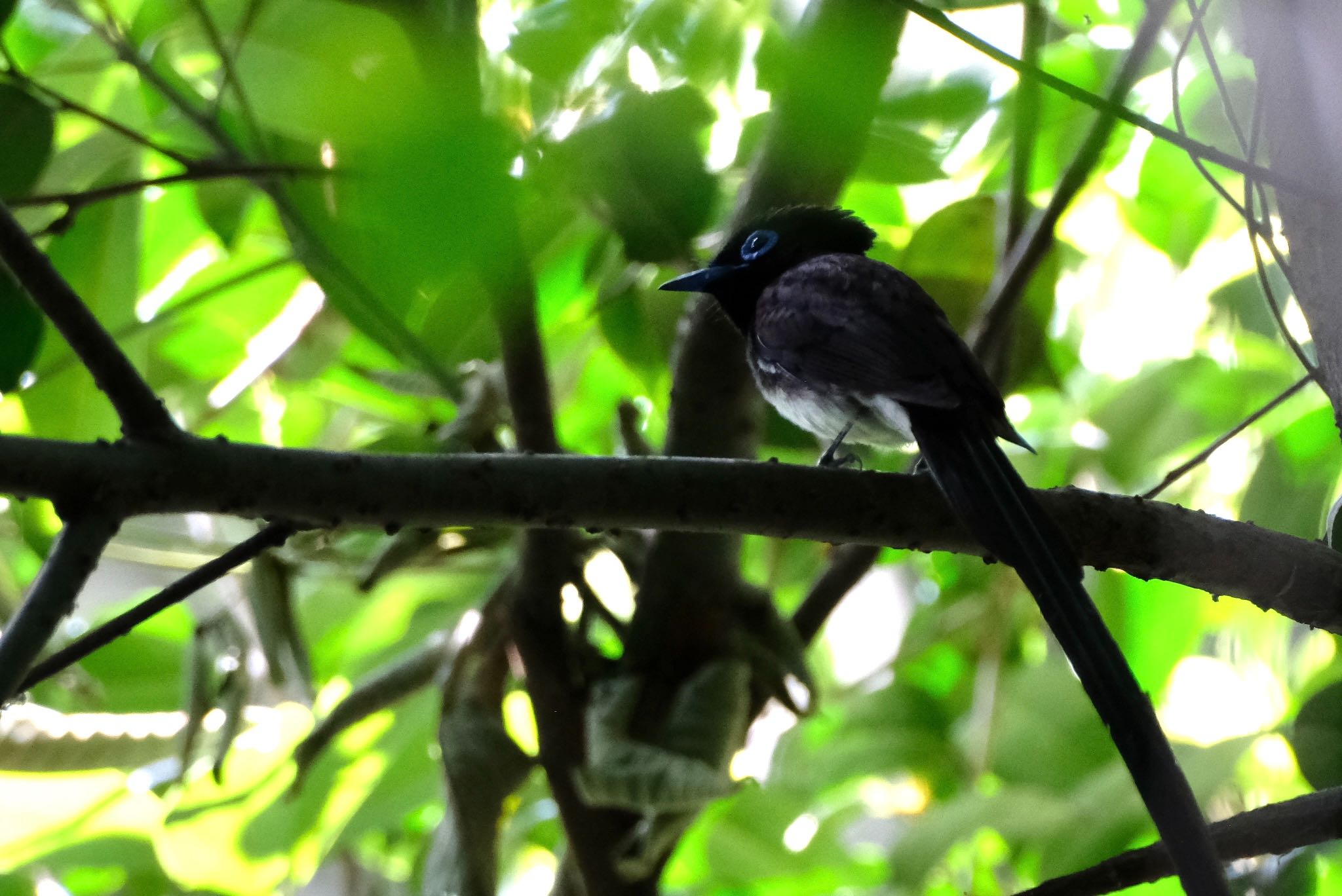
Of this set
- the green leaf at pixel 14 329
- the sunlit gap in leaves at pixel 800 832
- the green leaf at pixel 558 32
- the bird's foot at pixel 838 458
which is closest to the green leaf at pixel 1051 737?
the sunlit gap in leaves at pixel 800 832

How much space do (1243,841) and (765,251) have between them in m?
0.80

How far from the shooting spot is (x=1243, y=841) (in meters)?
0.62

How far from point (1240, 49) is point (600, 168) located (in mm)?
566

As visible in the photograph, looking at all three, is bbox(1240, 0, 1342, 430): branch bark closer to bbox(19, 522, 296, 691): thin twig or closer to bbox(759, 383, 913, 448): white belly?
bbox(759, 383, 913, 448): white belly

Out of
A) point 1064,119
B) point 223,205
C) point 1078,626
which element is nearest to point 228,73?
point 223,205

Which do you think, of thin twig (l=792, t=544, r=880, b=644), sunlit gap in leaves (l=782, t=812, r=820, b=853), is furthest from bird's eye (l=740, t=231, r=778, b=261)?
sunlit gap in leaves (l=782, t=812, r=820, b=853)

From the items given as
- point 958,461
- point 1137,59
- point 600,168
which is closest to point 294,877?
point 600,168

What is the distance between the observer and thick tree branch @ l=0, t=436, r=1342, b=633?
61 cm

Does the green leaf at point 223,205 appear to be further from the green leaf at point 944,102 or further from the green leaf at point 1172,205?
the green leaf at point 1172,205

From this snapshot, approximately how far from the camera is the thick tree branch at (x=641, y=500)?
609 mm

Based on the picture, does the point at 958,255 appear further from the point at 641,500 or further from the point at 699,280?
the point at 641,500

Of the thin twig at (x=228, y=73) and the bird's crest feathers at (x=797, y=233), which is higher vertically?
the thin twig at (x=228, y=73)

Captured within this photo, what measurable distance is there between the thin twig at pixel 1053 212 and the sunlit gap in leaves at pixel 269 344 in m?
0.81

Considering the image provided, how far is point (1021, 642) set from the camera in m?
1.67
